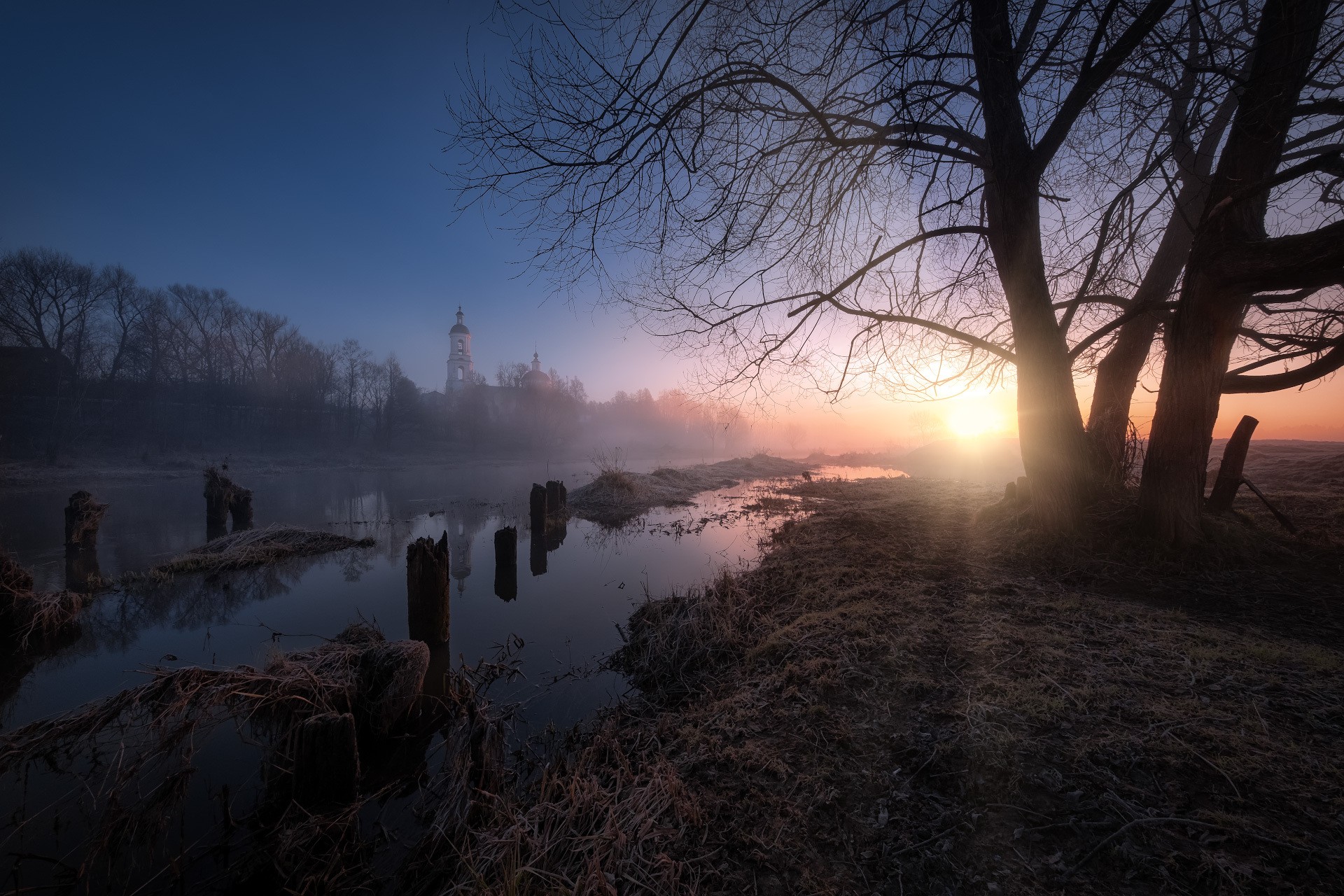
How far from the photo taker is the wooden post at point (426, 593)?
16.4 ft

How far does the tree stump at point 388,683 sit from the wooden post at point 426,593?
1.27 meters

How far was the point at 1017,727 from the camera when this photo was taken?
2504 mm

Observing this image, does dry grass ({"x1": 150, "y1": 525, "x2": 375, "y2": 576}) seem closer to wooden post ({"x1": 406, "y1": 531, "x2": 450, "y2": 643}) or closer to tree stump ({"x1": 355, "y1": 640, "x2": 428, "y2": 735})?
wooden post ({"x1": 406, "y1": 531, "x2": 450, "y2": 643})

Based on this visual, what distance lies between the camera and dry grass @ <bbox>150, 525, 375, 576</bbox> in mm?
7629

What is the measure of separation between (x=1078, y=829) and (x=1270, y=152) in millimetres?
7047

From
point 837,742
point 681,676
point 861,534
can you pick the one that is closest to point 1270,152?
point 861,534

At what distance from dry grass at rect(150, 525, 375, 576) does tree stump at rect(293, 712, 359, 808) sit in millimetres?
7052

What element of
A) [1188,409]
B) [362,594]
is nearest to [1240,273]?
[1188,409]

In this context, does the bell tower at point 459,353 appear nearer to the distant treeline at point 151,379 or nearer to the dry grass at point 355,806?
the distant treeline at point 151,379

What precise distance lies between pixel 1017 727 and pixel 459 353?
82370mm

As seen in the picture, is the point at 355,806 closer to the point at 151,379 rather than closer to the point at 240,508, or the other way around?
the point at 240,508

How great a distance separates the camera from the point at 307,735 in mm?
2725

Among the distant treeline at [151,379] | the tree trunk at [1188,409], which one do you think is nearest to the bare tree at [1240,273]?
the tree trunk at [1188,409]

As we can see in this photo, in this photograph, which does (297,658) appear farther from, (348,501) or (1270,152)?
(348,501)
